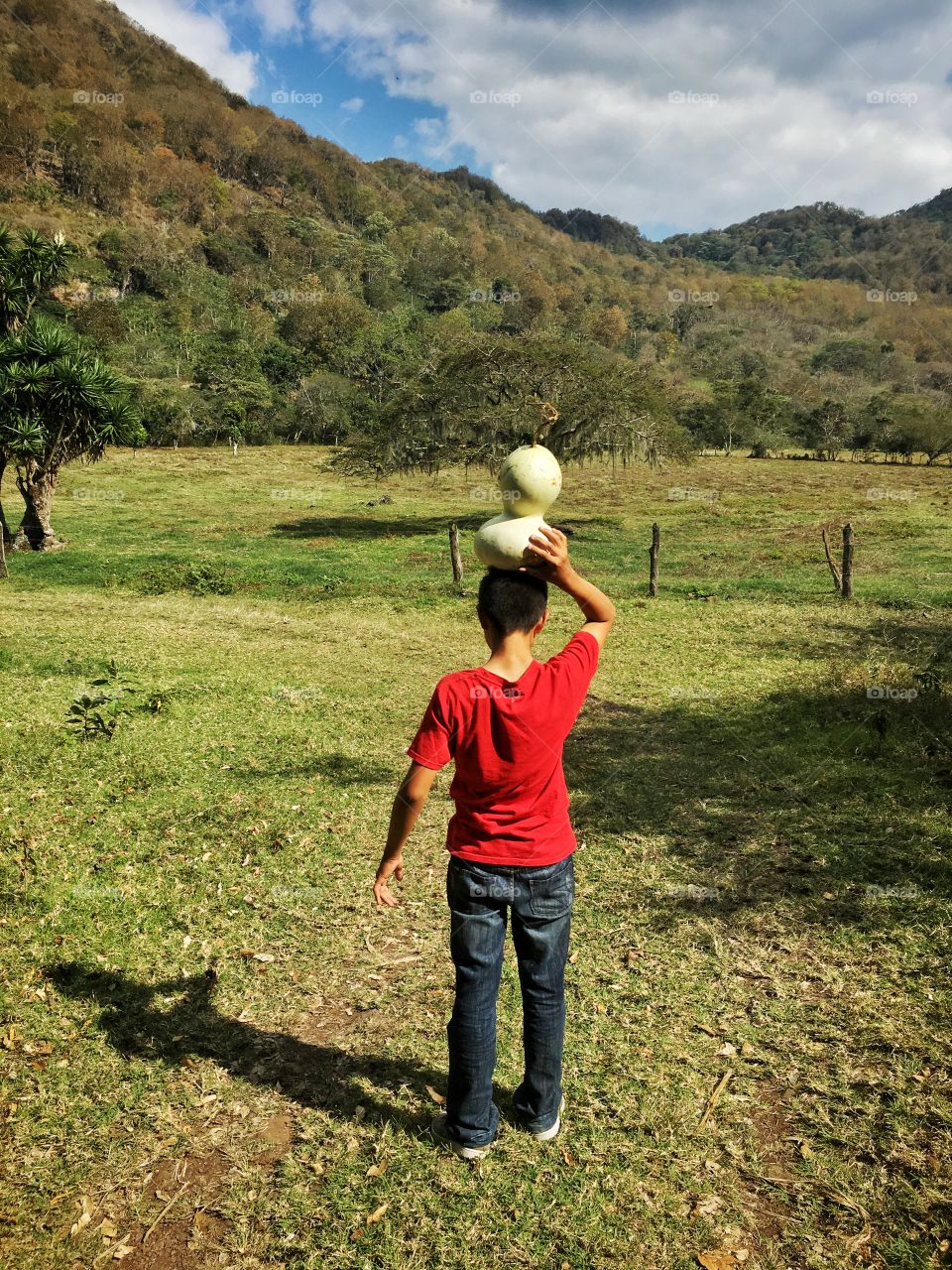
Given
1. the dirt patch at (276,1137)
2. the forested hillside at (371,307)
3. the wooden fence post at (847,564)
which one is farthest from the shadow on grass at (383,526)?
the dirt patch at (276,1137)

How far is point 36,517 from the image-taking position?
22.6 m

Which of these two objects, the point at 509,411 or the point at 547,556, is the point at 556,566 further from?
the point at 509,411

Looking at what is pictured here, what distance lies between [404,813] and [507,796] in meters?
0.43

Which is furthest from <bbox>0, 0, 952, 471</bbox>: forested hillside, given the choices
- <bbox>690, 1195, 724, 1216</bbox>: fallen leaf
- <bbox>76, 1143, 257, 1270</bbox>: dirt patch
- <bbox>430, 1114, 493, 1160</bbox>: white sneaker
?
<bbox>690, 1195, 724, 1216</bbox>: fallen leaf

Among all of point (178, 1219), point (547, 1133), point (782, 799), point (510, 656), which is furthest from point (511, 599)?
point (782, 799)

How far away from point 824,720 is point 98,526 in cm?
2604

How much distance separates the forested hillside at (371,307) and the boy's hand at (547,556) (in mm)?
25327

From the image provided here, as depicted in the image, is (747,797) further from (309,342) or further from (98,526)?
(309,342)

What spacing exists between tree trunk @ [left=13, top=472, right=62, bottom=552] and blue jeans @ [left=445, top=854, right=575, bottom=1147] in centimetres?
2353

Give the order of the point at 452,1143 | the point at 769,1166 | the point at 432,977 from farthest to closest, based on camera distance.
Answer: the point at 432,977
the point at 452,1143
the point at 769,1166

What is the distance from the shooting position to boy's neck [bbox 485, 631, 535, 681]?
9.73 ft

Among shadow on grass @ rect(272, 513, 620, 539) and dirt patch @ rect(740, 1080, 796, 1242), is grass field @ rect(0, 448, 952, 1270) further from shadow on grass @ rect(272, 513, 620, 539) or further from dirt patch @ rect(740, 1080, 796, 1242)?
shadow on grass @ rect(272, 513, 620, 539)

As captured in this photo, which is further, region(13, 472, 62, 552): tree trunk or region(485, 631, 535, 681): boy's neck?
region(13, 472, 62, 552): tree trunk

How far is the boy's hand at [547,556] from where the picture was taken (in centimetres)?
265
